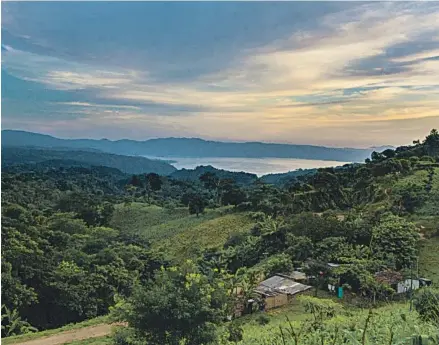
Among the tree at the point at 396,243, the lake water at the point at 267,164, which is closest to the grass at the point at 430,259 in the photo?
the tree at the point at 396,243

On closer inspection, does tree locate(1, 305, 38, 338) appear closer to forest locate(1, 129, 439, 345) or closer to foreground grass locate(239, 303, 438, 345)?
forest locate(1, 129, 439, 345)

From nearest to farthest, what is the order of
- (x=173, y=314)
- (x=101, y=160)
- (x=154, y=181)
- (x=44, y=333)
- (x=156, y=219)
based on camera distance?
(x=173, y=314) < (x=44, y=333) < (x=156, y=219) < (x=154, y=181) < (x=101, y=160)

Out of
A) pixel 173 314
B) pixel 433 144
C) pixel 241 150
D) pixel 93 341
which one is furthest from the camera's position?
pixel 433 144

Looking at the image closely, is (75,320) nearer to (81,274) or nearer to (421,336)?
(81,274)

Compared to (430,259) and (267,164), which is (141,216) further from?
(430,259)

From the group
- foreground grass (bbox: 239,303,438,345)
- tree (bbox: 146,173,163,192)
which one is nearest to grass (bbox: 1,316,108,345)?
foreground grass (bbox: 239,303,438,345)

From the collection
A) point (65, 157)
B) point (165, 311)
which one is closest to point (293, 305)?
point (165, 311)

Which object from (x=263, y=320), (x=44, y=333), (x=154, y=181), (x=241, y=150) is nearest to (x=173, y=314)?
(x=263, y=320)
